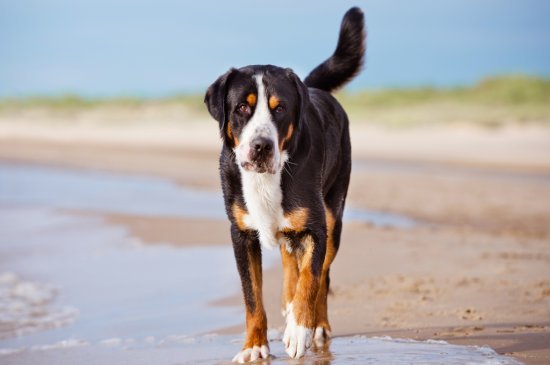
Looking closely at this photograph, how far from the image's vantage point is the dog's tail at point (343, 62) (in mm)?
6523

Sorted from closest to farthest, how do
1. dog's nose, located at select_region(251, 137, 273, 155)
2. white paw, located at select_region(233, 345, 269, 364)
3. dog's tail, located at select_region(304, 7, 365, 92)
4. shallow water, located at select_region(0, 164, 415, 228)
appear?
dog's nose, located at select_region(251, 137, 273, 155) < white paw, located at select_region(233, 345, 269, 364) < dog's tail, located at select_region(304, 7, 365, 92) < shallow water, located at select_region(0, 164, 415, 228)

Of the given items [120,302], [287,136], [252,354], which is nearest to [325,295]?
[252,354]

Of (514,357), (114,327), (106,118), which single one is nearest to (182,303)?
(114,327)

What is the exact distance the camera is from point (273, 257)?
25.6ft

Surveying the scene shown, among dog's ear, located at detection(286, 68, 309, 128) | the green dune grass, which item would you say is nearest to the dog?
dog's ear, located at detection(286, 68, 309, 128)

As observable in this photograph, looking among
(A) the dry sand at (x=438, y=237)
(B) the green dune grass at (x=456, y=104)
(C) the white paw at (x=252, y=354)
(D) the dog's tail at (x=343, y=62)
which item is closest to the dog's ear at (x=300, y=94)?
(C) the white paw at (x=252, y=354)

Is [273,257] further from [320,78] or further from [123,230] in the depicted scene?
[123,230]

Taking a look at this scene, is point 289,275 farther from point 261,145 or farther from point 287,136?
point 261,145

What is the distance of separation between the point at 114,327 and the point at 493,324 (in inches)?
98.6

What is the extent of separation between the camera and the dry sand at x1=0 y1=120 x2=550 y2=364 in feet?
17.9

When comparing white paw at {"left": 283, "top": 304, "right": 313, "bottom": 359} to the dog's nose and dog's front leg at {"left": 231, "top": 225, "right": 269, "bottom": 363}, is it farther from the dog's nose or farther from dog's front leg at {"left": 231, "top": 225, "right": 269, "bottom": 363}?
the dog's nose

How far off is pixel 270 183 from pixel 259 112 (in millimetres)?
422

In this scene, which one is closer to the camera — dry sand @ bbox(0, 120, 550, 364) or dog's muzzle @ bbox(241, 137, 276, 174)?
dog's muzzle @ bbox(241, 137, 276, 174)

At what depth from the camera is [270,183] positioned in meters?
4.62
